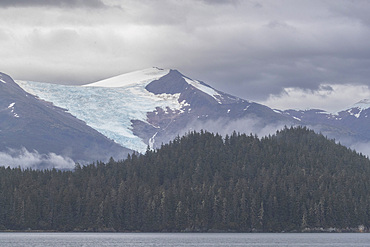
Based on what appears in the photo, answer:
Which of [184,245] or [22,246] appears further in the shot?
[184,245]

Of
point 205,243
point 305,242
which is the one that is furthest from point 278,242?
point 205,243

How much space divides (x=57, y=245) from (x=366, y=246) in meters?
73.2

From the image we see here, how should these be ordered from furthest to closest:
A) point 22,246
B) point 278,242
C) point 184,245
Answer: point 278,242, point 184,245, point 22,246

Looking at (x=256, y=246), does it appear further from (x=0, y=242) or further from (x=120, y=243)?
(x=0, y=242)

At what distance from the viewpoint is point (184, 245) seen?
18088 cm

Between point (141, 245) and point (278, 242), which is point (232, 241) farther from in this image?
point (141, 245)

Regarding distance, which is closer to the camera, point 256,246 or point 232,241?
point 256,246

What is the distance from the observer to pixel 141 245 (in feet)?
587

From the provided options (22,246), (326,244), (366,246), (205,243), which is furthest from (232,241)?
(22,246)

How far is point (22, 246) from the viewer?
16975 cm

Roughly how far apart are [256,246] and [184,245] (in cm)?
1760

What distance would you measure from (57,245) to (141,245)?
20.1m

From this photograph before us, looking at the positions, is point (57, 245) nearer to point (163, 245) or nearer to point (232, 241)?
point (163, 245)

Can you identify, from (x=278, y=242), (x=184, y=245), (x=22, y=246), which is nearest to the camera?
(x=22, y=246)
